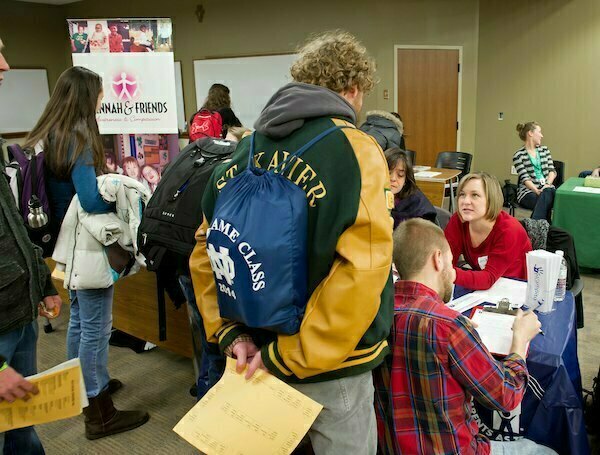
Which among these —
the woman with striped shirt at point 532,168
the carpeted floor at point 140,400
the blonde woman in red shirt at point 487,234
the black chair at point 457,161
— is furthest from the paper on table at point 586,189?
the carpeted floor at point 140,400

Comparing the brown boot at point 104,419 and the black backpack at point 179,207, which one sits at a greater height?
the black backpack at point 179,207

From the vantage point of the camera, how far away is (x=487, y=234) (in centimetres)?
234

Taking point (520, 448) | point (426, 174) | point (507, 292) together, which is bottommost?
point (520, 448)

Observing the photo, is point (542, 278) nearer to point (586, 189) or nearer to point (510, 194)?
point (586, 189)

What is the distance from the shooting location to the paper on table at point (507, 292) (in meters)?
1.96

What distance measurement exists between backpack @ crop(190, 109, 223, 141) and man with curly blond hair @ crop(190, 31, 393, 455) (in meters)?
3.04

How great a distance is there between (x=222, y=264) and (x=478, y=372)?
0.65 m

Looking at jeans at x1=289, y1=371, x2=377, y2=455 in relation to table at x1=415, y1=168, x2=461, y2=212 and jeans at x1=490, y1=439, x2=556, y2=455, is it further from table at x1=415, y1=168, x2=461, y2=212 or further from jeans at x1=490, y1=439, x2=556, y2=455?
table at x1=415, y1=168, x2=461, y2=212

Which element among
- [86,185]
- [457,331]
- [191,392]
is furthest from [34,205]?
[457,331]

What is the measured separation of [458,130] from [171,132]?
5347 millimetres

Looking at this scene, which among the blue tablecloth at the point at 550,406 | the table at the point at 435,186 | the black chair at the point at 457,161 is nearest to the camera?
the blue tablecloth at the point at 550,406

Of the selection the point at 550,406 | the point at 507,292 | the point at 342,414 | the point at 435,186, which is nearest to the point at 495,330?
the point at 550,406

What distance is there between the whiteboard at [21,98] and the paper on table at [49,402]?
7538 mm

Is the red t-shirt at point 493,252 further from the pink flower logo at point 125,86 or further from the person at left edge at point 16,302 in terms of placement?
the pink flower logo at point 125,86
